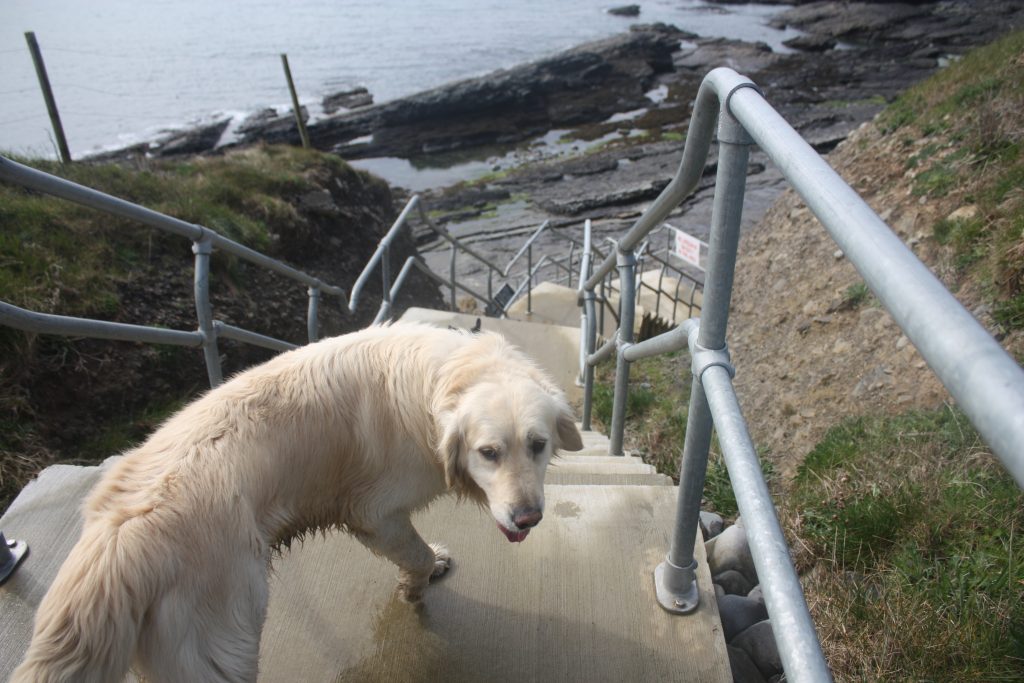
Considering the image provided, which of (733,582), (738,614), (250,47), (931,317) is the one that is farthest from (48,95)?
(250,47)

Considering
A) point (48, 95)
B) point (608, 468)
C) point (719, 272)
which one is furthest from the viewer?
point (48, 95)

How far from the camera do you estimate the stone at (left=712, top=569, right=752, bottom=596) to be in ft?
9.30

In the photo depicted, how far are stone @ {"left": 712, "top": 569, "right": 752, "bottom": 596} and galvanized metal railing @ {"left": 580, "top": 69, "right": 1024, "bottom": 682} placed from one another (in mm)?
663

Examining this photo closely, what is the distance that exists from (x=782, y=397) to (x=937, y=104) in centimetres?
487

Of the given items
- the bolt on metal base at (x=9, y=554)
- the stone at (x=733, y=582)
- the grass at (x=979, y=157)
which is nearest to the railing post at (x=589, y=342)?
the stone at (x=733, y=582)

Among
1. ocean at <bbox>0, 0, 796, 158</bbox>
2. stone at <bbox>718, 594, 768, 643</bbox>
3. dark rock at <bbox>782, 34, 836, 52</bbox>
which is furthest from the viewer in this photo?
dark rock at <bbox>782, 34, 836, 52</bbox>

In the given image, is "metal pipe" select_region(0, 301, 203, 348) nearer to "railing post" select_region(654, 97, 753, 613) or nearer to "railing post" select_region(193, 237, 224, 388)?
"railing post" select_region(193, 237, 224, 388)

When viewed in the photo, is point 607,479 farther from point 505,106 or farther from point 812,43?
point 812,43

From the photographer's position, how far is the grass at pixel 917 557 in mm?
2074

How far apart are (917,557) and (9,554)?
3.22 m

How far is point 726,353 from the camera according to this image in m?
1.52

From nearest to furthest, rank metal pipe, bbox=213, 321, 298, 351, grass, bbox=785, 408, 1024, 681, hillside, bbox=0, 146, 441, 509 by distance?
grass, bbox=785, 408, 1024, 681, metal pipe, bbox=213, 321, 298, 351, hillside, bbox=0, 146, 441, 509

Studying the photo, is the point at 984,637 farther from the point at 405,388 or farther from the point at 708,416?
the point at 405,388

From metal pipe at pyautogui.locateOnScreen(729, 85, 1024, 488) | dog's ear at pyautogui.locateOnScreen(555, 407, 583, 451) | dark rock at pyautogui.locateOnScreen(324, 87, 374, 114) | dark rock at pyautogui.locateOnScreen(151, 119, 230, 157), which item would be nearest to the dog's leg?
dog's ear at pyautogui.locateOnScreen(555, 407, 583, 451)
